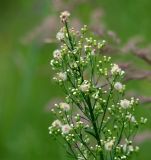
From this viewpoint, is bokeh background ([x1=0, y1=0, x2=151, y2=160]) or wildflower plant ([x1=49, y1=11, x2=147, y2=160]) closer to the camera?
wildflower plant ([x1=49, y1=11, x2=147, y2=160])

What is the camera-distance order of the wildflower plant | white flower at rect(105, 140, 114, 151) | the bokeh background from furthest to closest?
the bokeh background, the wildflower plant, white flower at rect(105, 140, 114, 151)

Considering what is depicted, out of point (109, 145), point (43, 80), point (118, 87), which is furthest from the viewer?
point (43, 80)

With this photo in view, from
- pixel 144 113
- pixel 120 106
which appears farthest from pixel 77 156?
pixel 144 113

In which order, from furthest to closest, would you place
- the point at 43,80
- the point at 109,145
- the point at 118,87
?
the point at 43,80 < the point at 118,87 < the point at 109,145

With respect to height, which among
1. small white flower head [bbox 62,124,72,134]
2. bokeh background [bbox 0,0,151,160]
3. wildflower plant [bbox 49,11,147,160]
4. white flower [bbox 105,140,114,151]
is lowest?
white flower [bbox 105,140,114,151]

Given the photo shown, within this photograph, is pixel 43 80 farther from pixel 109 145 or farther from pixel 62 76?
pixel 109 145

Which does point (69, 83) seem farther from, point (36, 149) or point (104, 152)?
point (36, 149)

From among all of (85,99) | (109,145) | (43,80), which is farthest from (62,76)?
(43,80)

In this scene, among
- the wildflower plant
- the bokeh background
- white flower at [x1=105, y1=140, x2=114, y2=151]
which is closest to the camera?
white flower at [x1=105, y1=140, x2=114, y2=151]

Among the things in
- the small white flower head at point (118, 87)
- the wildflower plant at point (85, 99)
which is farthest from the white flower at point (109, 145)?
the small white flower head at point (118, 87)

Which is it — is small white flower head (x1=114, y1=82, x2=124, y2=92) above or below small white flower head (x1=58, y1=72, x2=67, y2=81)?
below

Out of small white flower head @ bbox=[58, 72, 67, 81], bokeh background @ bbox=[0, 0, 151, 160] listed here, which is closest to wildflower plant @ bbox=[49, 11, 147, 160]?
small white flower head @ bbox=[58, 72, 67, 81]

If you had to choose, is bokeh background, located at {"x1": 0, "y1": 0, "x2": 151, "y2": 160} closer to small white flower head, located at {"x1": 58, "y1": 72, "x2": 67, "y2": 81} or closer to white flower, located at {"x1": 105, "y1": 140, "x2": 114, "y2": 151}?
small white flower head, located at {"x1": 58, "y1": 72, "x2": 67, "y2": 81}
